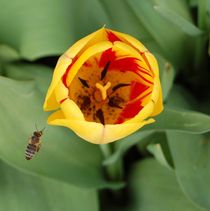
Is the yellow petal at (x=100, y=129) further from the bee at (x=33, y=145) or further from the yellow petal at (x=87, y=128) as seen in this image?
the bee at (x=33, y=145)

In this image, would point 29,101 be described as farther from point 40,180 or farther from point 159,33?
point 159,33

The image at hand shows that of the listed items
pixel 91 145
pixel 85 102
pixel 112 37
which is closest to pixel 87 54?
pixel 112 37

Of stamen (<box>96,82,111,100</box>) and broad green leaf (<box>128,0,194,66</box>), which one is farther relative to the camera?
broad green leaf (<box>128,0,194,66</box>)

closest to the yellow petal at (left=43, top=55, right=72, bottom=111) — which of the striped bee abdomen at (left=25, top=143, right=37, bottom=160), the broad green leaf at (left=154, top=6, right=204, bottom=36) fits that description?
the striped bee abdomen at (left=25, top=143, right=37, bottom=160)

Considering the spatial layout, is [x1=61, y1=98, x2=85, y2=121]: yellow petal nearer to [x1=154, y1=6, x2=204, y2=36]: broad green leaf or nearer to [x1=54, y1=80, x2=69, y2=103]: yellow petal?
[x1=54, y1=80, x2=69, y2=103]: yellow petal

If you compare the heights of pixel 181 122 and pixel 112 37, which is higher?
pixel 112 37

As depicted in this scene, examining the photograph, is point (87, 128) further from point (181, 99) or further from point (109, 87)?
point (181, 99)
